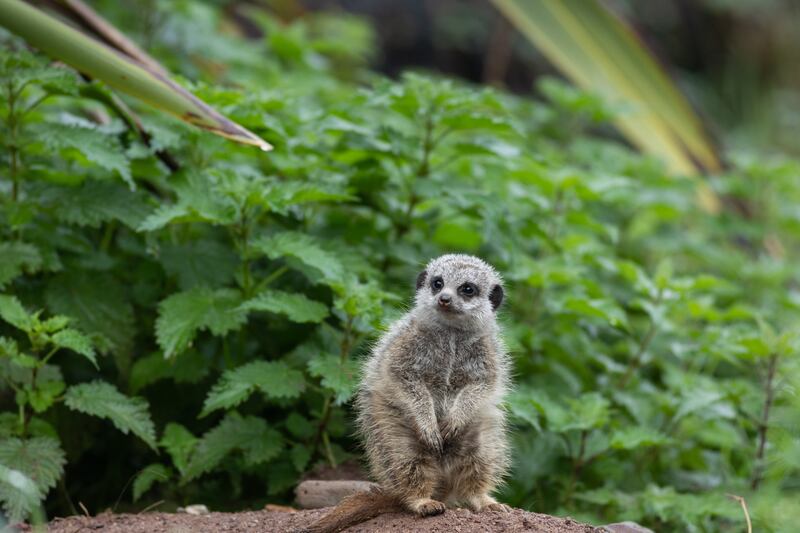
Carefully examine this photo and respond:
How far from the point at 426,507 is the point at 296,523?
53cm

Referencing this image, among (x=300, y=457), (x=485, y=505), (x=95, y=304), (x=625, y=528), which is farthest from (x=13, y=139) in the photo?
(x=625, y=528)

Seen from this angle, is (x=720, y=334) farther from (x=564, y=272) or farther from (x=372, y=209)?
(x=372, y=209)

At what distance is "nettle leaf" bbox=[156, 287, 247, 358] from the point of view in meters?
4.62

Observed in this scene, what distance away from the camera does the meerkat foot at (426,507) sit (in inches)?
153

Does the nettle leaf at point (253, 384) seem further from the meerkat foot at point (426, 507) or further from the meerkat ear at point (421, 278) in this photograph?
the meerkat foot at point (426, 507)

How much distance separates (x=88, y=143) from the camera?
4867 mm

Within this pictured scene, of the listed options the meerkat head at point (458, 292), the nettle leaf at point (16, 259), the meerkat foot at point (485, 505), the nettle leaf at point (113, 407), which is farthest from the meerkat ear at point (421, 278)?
the nettle leaf at point (16, 259)

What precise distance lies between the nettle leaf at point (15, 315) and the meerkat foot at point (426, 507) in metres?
1.82

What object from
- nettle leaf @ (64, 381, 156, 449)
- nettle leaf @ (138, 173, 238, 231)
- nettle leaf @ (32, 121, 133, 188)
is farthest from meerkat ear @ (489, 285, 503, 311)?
nettle leaf @ (32, 121, 133, 188)

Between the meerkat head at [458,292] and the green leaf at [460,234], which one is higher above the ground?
the green leaf at [460,234]

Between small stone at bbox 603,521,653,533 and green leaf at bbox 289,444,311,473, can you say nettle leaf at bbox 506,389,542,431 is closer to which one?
small stone at bbox 603,521,653,533

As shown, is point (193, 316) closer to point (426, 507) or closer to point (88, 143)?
point (88, 143)

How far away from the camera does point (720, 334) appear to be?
5824mm

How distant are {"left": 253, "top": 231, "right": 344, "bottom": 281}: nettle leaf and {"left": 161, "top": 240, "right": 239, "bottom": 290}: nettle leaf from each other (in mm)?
367
